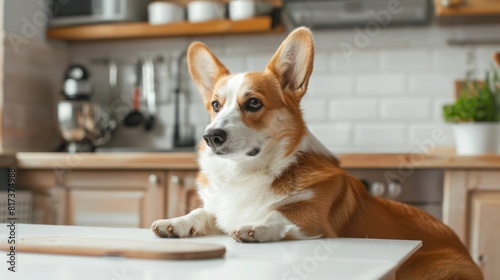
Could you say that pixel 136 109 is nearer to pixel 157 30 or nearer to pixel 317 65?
pixel 157 30

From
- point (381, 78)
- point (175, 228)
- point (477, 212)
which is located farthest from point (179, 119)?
point (175, 228)

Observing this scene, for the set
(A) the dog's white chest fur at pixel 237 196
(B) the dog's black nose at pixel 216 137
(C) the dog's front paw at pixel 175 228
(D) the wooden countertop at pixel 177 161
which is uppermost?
(B) the dog's black nose at pixel 216 137

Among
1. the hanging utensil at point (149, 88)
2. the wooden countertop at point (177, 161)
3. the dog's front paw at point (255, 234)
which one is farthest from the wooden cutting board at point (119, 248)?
the hanging utensil at point (149, 88)

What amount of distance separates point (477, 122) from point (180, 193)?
1132mm

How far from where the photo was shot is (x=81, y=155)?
8.84 feet

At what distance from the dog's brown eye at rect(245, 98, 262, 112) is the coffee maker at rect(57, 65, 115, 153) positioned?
198 centimetres

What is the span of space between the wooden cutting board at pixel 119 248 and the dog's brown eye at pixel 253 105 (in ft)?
1.39

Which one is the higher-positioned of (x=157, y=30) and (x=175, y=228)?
(x=157, y=30)

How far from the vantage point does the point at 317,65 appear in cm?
313

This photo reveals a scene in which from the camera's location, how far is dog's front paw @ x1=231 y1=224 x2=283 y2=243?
100cm

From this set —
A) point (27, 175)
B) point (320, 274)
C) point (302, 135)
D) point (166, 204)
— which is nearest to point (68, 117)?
point (27, 175)

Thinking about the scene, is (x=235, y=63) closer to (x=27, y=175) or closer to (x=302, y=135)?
(x=27, y=175)

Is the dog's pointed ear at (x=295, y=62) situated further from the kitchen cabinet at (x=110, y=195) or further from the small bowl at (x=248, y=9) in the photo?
the small bowl at (x=248, y=9)

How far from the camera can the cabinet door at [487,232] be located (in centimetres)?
231
